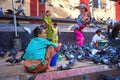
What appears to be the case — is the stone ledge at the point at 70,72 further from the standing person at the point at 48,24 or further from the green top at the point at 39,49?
the standing person at the point at 48,24

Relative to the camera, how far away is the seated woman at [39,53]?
607 centimetres

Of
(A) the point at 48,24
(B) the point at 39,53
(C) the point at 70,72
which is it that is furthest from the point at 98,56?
(B) the point at 39,53

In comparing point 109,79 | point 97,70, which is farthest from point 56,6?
point 109,79

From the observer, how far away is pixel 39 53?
6.10 m

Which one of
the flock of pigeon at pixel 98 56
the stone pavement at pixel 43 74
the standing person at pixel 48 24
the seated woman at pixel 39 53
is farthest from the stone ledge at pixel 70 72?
the standing person at pixel 48 24

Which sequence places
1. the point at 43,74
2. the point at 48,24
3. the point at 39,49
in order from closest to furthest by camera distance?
the point at 43,74 → the point at 39,49 → the point at 48,24

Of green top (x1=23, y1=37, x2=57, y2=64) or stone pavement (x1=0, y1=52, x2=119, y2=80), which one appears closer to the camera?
stone pavement (x1=0, y1=52, x2=119, y2=80)

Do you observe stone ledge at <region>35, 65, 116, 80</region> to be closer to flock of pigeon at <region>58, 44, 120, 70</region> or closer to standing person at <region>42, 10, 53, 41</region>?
flock of pigeon at <region>58, 44, 120, 70</region>

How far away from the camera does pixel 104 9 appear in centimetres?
1817

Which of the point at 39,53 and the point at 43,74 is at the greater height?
the point at 39,53

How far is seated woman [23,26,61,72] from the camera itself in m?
6.07

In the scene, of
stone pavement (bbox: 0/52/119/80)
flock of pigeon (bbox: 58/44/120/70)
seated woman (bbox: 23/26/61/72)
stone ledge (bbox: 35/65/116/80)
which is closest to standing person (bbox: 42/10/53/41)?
flock of pigeon (bbox: 58/44/120/70)

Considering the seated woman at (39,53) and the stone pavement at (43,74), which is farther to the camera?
the seated woman at (39,53)

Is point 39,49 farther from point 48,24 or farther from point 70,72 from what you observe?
point 48,24
